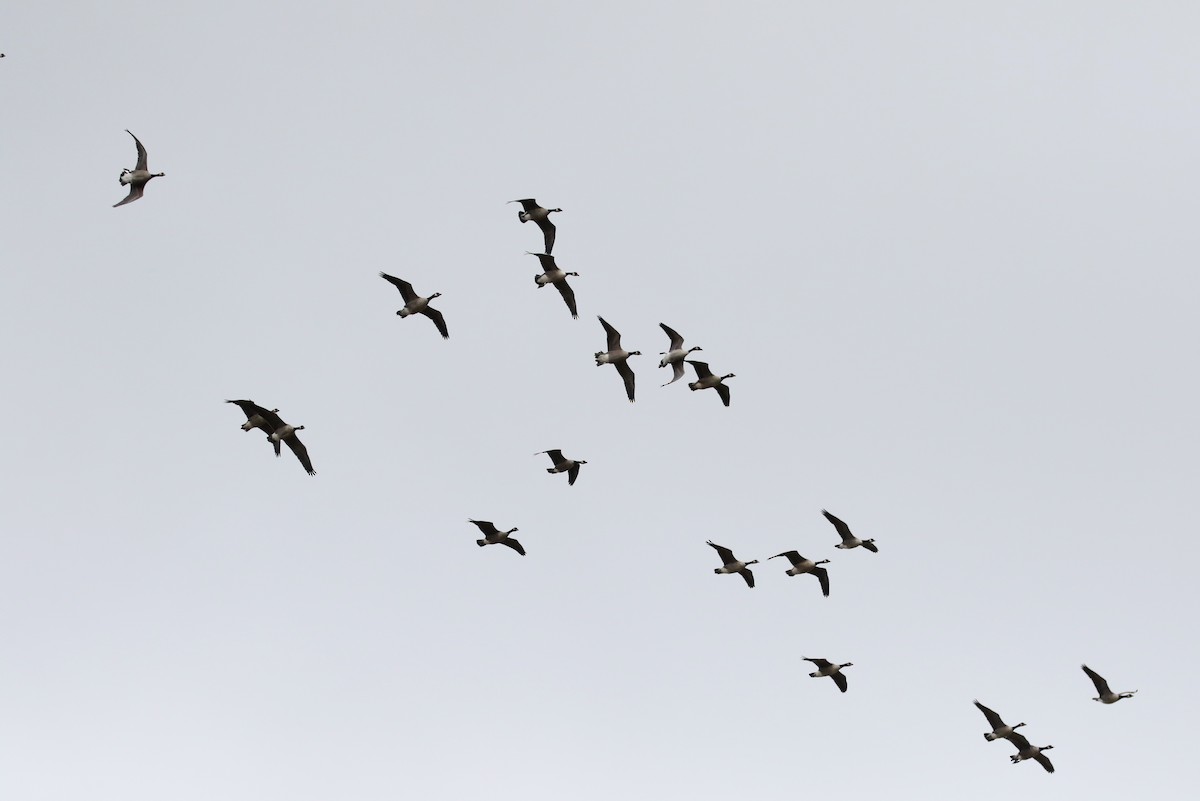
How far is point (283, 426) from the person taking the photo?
53.8 meters

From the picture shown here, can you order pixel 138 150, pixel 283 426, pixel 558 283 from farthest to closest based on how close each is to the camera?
pixel 558 283
pixel 283 426
pixel 138 150

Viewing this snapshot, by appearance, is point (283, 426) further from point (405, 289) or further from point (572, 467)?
point (572, 467)

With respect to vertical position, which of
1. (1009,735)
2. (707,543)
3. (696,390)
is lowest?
(1009,735)

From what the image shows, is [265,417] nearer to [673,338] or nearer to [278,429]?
[278,429]

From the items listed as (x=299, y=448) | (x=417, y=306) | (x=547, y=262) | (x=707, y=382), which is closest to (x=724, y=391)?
(x=707, y=382)

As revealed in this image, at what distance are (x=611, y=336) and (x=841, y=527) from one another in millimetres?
11093

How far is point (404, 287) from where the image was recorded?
55719 mm

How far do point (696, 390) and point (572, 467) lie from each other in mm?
5126

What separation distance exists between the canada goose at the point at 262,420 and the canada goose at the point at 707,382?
1405 cm

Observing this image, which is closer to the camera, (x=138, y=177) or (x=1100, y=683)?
(x=138, y=177)

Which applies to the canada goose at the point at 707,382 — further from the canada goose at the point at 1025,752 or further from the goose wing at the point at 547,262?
the canada goose at the point at 1025,752

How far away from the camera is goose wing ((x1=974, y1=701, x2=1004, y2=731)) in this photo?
199ft

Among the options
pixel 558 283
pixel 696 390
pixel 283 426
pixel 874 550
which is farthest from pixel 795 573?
pixel 283 426

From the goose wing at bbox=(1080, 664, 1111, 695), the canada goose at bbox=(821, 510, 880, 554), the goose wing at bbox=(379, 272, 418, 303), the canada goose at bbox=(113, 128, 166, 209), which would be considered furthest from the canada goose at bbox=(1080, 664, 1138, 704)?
the canada goose at bbox=(113, 128, 166, 209)
